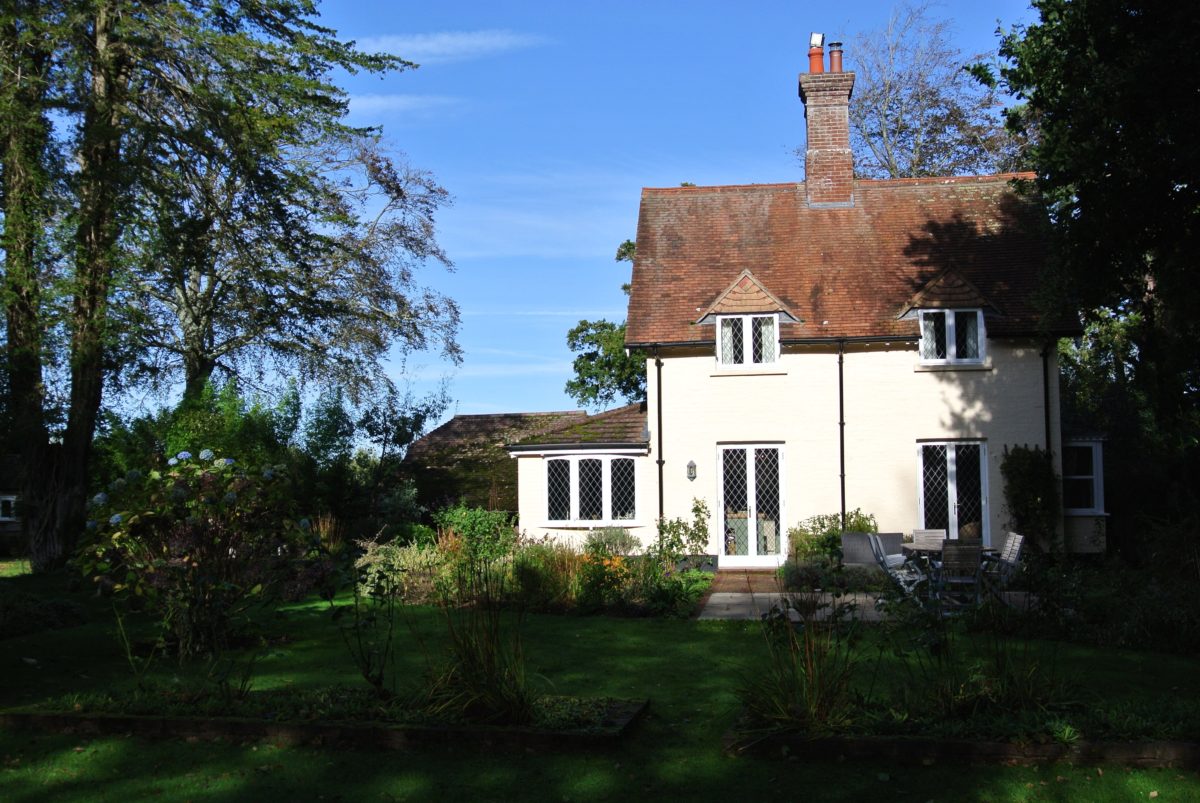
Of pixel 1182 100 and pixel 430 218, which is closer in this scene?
pixel 1182 100

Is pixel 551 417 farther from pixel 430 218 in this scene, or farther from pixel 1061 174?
pixel 1061 174

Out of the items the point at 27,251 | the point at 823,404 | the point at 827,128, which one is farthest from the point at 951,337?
the point at 27,251

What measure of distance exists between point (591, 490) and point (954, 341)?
26.2 ft

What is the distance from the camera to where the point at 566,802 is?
20.2 ft

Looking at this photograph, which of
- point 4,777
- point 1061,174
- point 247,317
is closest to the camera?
point 4,777

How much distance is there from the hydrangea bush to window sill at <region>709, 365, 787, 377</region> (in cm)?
1192

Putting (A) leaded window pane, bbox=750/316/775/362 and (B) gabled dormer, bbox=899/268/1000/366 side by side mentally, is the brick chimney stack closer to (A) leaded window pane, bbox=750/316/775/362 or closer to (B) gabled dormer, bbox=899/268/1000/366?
(B) gabled dormer, bbox=899/268/1000/366

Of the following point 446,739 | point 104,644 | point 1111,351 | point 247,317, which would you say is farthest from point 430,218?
point 446,739

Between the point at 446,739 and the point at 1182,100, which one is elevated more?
the point at 1182,100

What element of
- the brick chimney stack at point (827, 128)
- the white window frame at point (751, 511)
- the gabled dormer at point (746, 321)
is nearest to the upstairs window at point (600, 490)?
the white window frame at point (751, 511)

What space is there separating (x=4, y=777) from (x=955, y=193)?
74.0ft

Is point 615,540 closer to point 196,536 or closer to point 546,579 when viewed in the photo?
point 546,579

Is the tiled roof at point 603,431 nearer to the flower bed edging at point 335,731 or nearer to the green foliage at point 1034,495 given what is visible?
the green foliage at point 1034,495

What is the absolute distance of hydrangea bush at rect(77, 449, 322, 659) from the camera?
1043 centimetres
